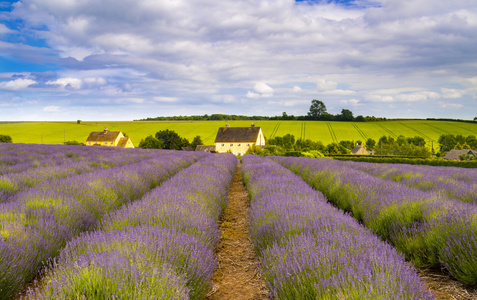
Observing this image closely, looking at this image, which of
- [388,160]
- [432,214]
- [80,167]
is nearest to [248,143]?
[388,160]

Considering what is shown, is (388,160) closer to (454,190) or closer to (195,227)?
(454,190)

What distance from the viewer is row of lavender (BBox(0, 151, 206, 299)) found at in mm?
2371

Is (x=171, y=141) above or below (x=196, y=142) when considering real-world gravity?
above

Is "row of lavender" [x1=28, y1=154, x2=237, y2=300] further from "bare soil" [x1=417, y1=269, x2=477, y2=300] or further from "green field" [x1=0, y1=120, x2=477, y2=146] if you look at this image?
"green field" [x1=0, y1=120, x2=477, y2=146]

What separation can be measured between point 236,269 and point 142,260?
1750mm

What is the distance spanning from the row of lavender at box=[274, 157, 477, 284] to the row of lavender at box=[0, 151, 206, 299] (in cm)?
384

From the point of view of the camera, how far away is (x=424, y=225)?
3.42 m

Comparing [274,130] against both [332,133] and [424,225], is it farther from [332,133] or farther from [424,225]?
[424,225]

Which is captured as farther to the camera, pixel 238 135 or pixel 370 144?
pixel 370 144

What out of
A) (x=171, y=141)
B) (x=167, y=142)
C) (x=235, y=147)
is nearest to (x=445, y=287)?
(x=235, y=147)

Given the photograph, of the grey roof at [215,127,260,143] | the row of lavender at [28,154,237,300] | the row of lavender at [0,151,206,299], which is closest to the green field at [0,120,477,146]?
the grey roof at [215,127,260,143]

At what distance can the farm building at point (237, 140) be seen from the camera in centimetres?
6031

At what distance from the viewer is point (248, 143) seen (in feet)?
198

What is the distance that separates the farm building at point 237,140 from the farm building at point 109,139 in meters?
20.4
